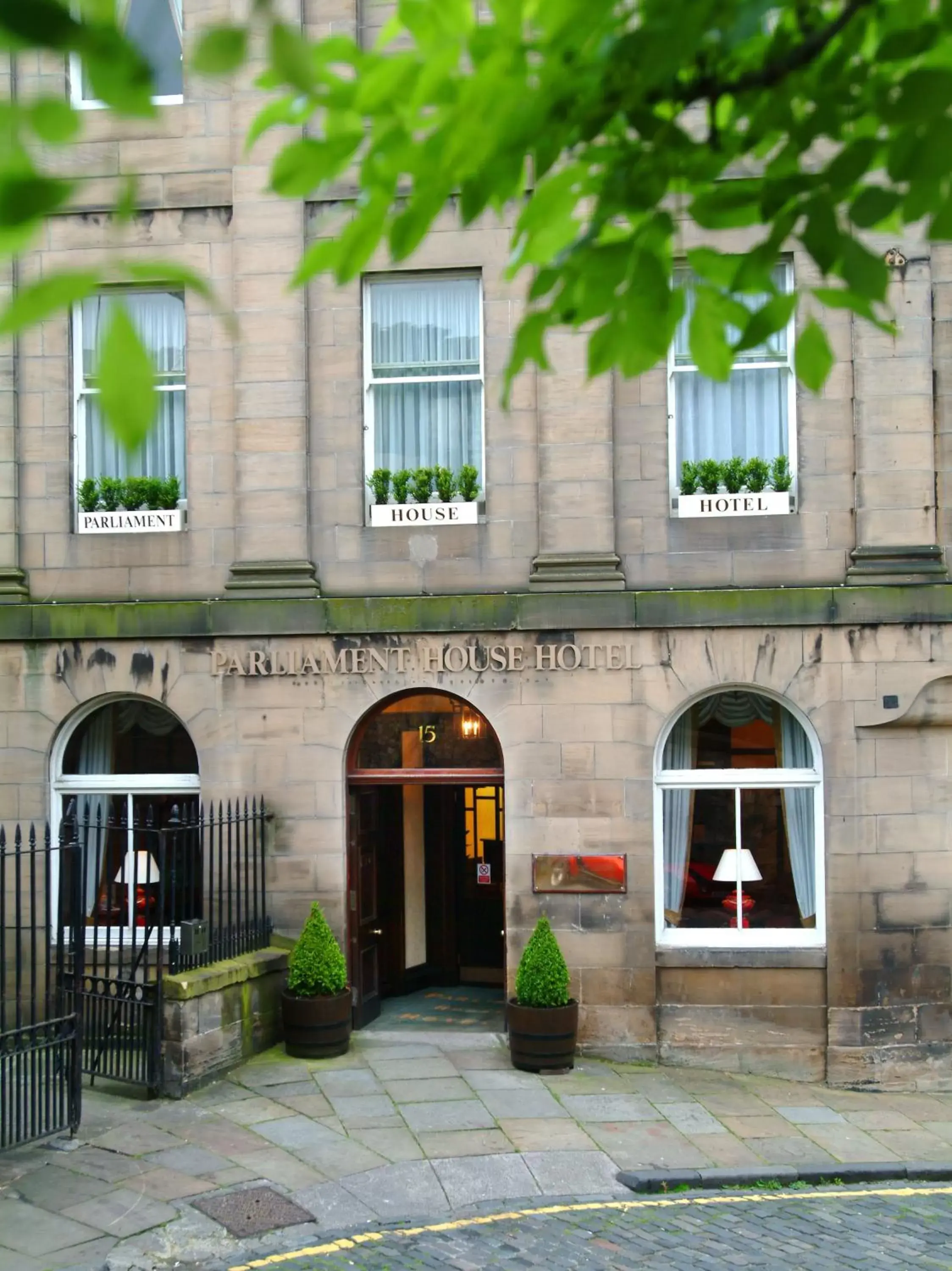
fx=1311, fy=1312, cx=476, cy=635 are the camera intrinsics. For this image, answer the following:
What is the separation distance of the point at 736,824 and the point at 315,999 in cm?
465

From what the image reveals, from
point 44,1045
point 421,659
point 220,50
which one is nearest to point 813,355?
point 220,50

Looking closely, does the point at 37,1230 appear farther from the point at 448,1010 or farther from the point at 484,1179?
the point at 448,1010

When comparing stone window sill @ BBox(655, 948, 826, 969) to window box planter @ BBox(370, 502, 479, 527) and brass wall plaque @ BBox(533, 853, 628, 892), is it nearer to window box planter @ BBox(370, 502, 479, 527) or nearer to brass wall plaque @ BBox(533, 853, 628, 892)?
brass wall plaque @ BBox(533, 853, 628, 892)

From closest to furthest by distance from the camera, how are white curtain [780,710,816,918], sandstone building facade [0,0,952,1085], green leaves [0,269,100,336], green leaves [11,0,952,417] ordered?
green leaves [0,269,100,336], green leaves [11,0,952,417], sandstone building facade [0,0,952,1085], white curtain [780,710,816,918]

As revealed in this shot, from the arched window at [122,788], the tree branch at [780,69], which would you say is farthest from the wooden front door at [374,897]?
the tree branch at [780,69]

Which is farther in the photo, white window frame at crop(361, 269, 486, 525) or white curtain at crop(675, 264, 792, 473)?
white window frame at crop(361, 269, 486, 525)

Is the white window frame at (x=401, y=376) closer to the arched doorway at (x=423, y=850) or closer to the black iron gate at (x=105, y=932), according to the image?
the arched doorway at (x=423, y=850)

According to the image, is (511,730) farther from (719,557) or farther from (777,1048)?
(777,1048)

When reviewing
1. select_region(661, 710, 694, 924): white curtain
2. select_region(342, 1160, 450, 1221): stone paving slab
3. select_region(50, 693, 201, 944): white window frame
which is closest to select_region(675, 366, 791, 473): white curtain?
select_region(661, 710, 694, 924): white curtain

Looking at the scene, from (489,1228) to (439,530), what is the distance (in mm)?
7073

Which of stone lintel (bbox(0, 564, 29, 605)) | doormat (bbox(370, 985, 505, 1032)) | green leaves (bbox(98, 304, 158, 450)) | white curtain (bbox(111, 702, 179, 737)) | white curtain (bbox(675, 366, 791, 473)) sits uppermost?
white curtain (bbox(675, 366, 791, 473))

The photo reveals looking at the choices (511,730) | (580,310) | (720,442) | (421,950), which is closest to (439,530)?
(511,730)

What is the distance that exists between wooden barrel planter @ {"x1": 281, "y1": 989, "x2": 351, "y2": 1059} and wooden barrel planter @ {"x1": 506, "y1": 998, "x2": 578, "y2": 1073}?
5.62 feet

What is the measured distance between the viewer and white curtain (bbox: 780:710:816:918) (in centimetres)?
1348
